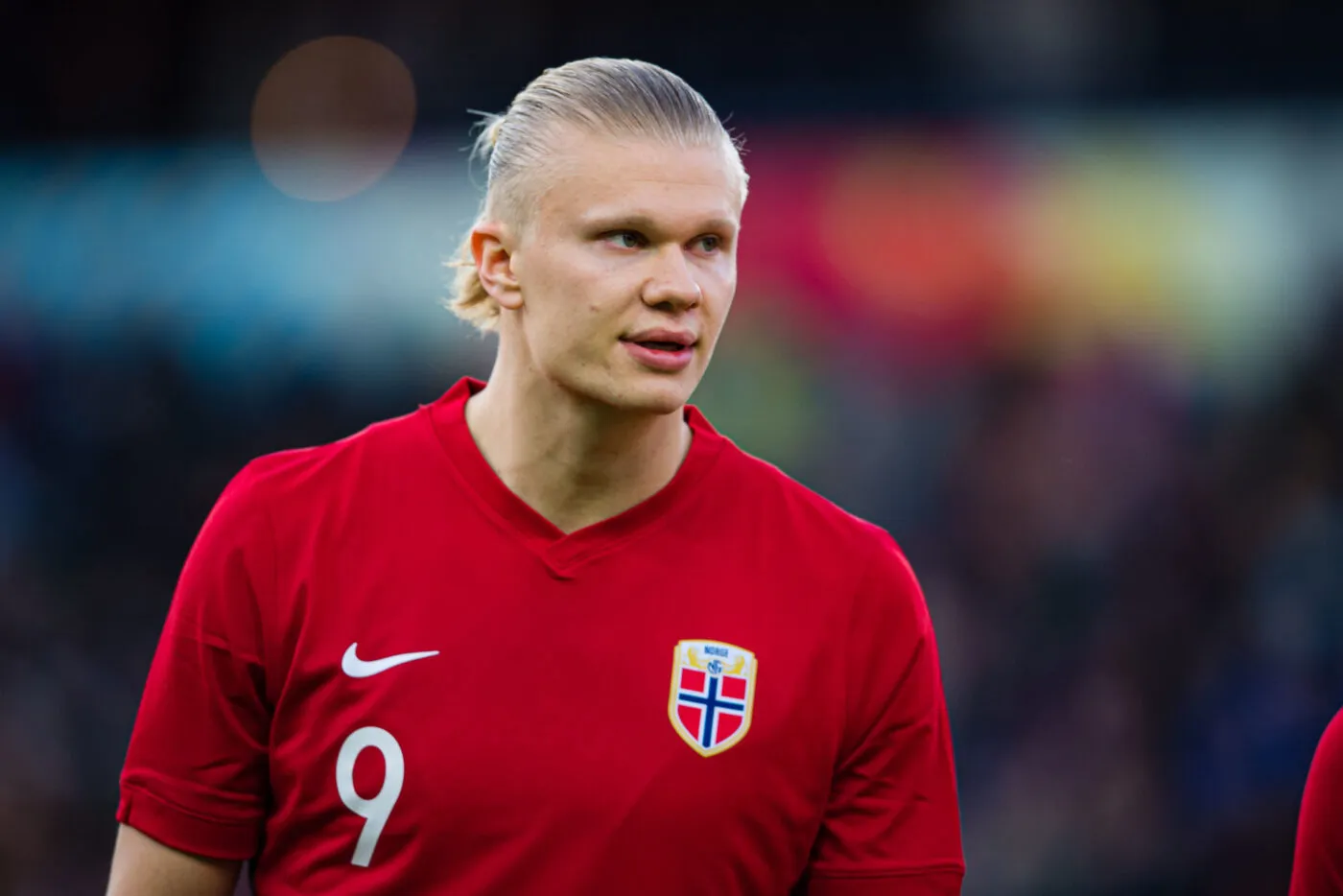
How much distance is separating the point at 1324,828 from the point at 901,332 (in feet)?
14.4

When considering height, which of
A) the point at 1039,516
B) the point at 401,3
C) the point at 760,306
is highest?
the point at 401,3

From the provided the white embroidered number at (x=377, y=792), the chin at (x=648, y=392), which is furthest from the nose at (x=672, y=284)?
the white embroidered number at (x=377, y=792)

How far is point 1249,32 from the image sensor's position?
6.28m

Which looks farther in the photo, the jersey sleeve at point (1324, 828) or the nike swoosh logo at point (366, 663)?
the jersey sleeve at point (1324, 828)

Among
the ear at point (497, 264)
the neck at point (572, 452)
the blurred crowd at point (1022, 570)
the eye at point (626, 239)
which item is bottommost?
the blurred crowd at point (1022, 570)

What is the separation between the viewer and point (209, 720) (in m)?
2.32

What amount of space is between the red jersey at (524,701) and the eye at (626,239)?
1.41ft

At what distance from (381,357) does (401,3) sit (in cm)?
162

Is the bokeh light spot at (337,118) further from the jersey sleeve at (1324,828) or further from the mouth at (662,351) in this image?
the jersey sleeve at (1324,828)

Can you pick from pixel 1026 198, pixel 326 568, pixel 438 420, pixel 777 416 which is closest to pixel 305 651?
pixel 326 568

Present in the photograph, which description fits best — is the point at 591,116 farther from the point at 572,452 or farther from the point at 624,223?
the point at 572,452

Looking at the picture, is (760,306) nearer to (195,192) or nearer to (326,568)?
(195,192)

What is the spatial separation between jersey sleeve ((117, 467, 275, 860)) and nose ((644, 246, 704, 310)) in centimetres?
71

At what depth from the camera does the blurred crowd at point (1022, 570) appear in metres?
5.94
